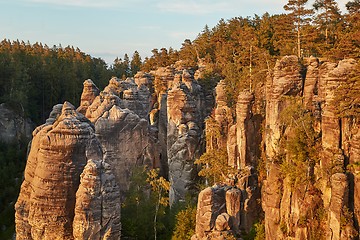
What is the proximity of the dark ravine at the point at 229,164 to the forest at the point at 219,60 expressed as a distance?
3.61 metres

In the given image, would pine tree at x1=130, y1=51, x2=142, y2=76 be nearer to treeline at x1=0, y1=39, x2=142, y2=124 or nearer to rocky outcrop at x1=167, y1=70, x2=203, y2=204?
treeline at x1=0, y1=39, x2=142, y2=124

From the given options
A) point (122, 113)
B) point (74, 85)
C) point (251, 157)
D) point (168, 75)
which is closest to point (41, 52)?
point (74, 85)

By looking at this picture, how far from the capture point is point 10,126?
5006 centimetres

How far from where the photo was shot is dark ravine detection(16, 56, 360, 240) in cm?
1894

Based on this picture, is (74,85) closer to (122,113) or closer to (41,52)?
(41,52)

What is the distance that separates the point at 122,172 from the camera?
104ft

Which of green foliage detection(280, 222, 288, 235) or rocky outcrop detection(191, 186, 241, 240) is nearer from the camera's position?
rocky outcrop detection(191, 186, 241, 240)

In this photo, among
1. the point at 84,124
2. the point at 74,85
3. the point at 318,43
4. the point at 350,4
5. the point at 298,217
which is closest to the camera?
the point at 84,124

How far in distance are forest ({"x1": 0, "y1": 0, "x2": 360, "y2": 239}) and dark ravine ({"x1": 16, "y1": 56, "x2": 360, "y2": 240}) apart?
11.8ft

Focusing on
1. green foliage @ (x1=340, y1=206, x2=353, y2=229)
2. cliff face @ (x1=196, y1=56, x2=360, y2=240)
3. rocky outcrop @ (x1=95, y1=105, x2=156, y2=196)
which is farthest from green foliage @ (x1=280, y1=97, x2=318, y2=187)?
rocky outcrop @ (x1=95, y1=105, x2=156, y2=196)

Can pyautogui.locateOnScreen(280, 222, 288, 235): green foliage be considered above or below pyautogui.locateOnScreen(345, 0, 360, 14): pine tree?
below

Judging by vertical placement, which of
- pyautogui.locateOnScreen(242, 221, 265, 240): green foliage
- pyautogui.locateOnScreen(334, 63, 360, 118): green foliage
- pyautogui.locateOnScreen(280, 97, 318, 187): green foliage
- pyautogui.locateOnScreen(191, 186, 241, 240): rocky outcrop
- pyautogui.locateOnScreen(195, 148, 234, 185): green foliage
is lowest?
pyautogui.locateOnScreen(242, 221, 265, 240): green foliage

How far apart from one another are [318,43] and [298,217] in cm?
1750

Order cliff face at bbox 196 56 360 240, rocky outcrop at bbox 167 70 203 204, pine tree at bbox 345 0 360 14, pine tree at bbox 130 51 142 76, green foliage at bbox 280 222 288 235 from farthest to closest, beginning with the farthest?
pine tree at bbox 130 51 142 76
pine tree at bbox 345 0 360 14
rocky outcrop at bbox 167 70 203 204
green foliage at bbox 280 222 288 235
cliff face at bbox 196 56 360 240
